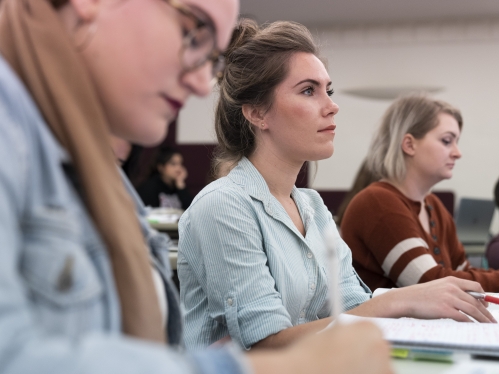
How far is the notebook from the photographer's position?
79 centimetres

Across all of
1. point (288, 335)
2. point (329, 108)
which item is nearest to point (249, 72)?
point (329, 108)

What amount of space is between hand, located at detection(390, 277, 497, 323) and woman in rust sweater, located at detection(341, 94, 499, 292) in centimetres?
71

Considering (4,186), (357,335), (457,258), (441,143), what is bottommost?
(457,258)

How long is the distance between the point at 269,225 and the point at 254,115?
354 mm

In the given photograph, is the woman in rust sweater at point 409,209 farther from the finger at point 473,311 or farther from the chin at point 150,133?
the chin at point 150,133

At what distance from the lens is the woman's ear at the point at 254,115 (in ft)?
4.98

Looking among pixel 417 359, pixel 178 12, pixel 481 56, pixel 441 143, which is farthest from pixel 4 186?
pixel 481 56

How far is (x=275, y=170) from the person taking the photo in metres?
1.48

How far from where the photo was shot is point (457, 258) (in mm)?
2297

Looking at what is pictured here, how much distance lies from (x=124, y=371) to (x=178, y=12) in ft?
1.19

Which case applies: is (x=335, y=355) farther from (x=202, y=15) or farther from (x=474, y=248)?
(x=474, y=248)

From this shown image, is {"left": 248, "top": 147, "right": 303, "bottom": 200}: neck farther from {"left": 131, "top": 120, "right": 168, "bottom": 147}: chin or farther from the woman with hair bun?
{"left": 131, "top": 120, "right": 168, "bottom": 147}: chin

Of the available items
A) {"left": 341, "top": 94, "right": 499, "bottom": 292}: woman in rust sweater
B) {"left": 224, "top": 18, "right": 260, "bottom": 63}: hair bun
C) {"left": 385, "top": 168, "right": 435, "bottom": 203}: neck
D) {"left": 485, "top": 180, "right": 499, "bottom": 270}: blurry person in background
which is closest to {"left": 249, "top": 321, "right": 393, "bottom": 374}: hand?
{"left": 224, "top": 18, "right": 260, "bottom": 63}: hair bun

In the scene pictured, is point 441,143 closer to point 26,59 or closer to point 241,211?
point 241,211
